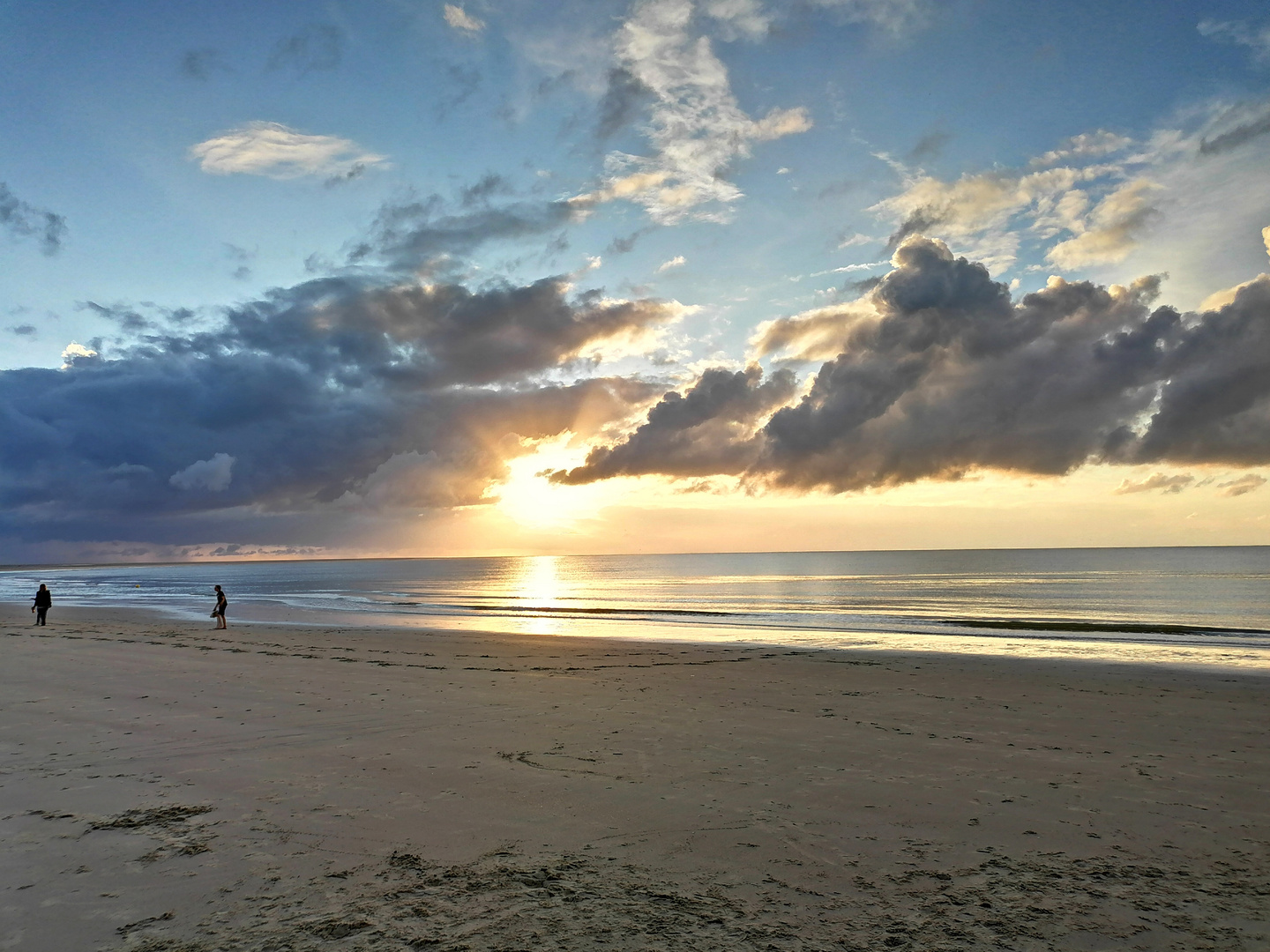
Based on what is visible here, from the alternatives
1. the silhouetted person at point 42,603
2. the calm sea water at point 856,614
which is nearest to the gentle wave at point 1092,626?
the calm sea water at point 856,614

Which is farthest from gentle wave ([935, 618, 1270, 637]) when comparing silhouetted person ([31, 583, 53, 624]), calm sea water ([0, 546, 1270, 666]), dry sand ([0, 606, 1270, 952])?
silhouetted person ([31, 583, 53, 624])

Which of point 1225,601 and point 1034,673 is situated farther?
point 1225,601

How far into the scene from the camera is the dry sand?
17.9 feet

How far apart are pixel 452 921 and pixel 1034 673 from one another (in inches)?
800

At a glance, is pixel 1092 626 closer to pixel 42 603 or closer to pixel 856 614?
pixel 856 614

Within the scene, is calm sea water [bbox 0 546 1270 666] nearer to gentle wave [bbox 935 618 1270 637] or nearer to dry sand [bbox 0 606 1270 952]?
gentle wave [bbox 935 618 1270 637]

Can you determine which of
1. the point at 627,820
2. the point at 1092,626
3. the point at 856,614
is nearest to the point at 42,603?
the point at 627,820

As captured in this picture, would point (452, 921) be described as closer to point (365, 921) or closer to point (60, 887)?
point (365, 921)

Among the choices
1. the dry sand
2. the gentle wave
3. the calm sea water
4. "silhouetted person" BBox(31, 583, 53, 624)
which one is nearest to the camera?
the dry sand

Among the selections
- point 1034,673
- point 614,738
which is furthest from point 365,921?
point 1034,673

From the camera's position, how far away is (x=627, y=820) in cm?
770

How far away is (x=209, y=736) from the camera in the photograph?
11562mm

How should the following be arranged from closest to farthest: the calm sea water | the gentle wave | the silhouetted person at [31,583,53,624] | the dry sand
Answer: the dry sand → the calm sea water → the gentle wave → the silhouetted person at [31,583,53,624]

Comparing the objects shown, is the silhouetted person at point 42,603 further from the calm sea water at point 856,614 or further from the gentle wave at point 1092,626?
the gentle wave at point 1092,626
